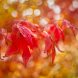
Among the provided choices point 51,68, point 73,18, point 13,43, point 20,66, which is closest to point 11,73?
point 20,66

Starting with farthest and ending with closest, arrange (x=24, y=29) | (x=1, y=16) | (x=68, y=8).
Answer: (x=68, y=8)
(x=1, y=16)
(x=24, y=29)

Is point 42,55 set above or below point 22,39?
below

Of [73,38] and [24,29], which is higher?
[24,29]

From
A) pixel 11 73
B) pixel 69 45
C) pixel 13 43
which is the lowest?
pixel 11 73

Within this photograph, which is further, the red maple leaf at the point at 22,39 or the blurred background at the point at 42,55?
the blurred background at the point at 42,55

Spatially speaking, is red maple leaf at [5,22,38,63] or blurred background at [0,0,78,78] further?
blurred background at [0,0,78,78]

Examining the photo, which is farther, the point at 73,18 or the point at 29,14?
the point at 73,18

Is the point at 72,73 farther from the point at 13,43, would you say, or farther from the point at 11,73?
the point at 13,43

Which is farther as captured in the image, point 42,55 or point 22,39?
point 42,55
